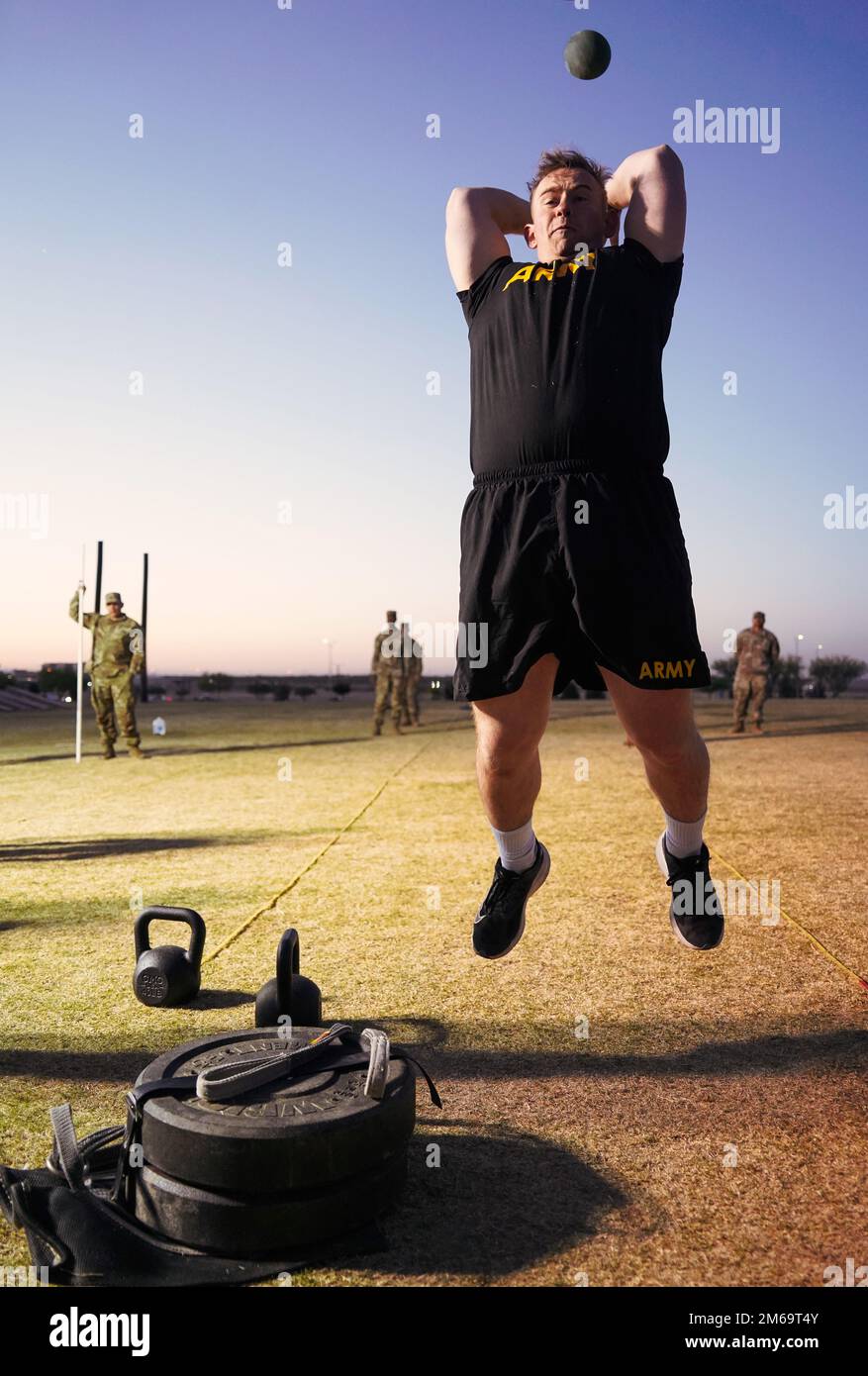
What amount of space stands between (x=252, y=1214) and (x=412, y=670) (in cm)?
1691

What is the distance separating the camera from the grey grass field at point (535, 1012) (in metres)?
2.01

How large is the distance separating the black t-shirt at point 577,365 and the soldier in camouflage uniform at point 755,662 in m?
13.4

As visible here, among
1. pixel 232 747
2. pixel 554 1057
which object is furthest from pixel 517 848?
pixel 232 747

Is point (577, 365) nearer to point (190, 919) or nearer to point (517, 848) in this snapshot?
point (517, 848)

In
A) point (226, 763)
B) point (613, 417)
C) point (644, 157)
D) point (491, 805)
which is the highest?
point (644, 157)

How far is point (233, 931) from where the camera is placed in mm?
4422

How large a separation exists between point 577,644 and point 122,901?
10.7 feet

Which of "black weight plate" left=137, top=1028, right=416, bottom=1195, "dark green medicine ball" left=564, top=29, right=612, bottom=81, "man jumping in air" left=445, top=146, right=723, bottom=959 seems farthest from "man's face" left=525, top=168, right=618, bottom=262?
"black weight plate" left=137, top=1028, right=416, bottom=1195

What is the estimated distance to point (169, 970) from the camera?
3326 mm

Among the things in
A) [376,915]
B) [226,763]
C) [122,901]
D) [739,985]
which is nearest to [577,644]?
[739,985]

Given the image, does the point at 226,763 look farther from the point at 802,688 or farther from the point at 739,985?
the point at 802,688

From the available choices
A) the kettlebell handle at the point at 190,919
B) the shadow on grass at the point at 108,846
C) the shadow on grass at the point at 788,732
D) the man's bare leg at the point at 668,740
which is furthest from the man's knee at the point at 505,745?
the shadow on grass at the point at 788,732

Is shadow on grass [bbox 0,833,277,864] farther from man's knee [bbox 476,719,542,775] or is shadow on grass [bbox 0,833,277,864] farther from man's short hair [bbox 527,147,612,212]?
man's short hair [bbox 527,147,612,212]

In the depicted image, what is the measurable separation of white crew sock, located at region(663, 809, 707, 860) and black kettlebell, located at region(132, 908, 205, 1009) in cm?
156
